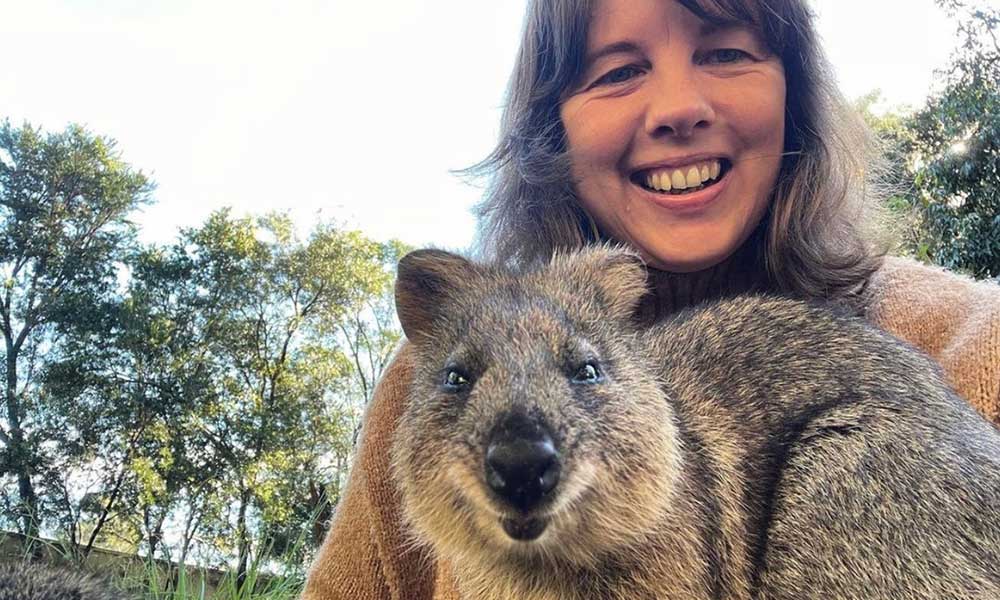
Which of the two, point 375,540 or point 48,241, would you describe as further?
point 48,241

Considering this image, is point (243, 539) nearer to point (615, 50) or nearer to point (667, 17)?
point (615, 50)

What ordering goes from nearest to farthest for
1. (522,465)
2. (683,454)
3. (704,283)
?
(522,465) → (683,454) → (704,283)

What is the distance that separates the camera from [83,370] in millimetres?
7398

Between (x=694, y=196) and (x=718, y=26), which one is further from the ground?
(x=718, y=26)

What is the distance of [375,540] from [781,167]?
1829 millimetres

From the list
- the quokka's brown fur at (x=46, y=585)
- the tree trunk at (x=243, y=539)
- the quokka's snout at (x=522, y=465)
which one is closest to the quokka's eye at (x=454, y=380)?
the quokka's snout at (x=522, y=465)

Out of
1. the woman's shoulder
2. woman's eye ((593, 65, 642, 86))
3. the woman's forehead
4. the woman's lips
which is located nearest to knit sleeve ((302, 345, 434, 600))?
the woman's lips

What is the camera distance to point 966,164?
10148mm

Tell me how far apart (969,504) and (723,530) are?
0.48m

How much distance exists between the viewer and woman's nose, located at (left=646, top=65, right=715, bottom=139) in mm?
2059

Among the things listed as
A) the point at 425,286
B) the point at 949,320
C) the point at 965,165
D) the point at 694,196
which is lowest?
the point at 949,320

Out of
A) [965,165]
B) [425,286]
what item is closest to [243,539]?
[425,286]

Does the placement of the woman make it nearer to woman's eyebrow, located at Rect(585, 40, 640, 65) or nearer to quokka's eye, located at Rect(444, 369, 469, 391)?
woman's eyebrow, located at Rect(585, 40, 640, 65)

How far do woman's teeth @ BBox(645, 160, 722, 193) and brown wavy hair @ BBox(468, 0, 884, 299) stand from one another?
0.98ft
